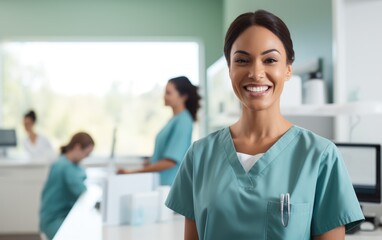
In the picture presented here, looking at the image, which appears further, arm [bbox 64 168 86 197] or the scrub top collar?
arm [bbox 64 168 86 197]

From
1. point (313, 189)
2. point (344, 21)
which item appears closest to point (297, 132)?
point (313, 189)

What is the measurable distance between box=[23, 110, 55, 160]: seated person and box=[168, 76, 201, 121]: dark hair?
3.08 meters

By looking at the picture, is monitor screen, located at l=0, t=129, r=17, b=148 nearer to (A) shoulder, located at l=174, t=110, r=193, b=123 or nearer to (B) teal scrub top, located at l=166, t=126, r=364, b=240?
(A) shoulder, located at l=174, t=110, r=193, b=123

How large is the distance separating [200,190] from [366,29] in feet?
5.53

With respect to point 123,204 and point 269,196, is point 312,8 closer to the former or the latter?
point 123,204

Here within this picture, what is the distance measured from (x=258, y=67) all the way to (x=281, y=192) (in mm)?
258

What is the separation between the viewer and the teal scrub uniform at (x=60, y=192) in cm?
283

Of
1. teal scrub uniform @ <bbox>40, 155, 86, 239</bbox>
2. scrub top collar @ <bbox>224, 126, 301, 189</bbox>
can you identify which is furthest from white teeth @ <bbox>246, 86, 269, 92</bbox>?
teal scrub uniform @ <bbox>40, 155, 86, 239</bbox>

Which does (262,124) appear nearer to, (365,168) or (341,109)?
(341,109)

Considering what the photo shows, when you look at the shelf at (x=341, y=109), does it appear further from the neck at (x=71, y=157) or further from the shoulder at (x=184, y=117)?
the neck at (x=71, y=157)

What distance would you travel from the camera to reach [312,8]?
109 inches

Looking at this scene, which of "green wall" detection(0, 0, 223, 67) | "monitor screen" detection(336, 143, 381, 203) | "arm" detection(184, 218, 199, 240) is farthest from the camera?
"green wall" detection(0, 0, 223, 67)

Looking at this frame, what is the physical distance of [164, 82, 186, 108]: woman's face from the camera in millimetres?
2613

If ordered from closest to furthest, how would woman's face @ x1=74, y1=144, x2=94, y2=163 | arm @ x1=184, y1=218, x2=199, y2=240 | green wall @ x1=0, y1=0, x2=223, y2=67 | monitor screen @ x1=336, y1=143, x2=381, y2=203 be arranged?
1. arm @ x1=184, y1=218, x2=199, y2=240
2. monitor screen @ x1=336, y1=143, x2=381, y2=203
3. woman's face @ x1=74, y1=144, x2=94, y2=163
4. green wall @ x1=0, y1=0, x2=223, y2=67
